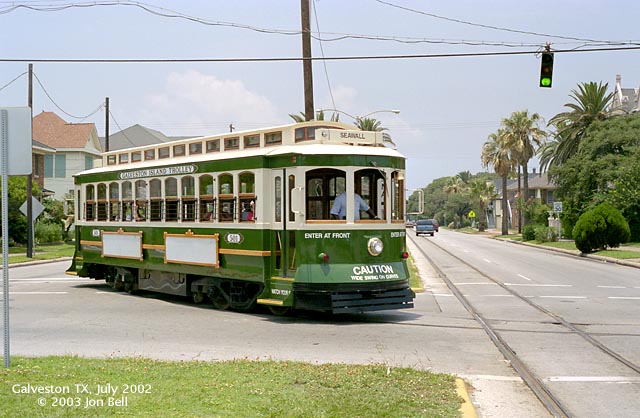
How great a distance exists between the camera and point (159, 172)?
17797mm

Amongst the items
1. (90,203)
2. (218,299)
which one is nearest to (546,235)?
(90,203)

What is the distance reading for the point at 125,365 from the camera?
9250 millimetres

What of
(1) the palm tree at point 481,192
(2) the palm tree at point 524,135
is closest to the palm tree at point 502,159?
(2) the palm tree at point 524,135

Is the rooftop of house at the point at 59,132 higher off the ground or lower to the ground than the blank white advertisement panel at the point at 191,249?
higher

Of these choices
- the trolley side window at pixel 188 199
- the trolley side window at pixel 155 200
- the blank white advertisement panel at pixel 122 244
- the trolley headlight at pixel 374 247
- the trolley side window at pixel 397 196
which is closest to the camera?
the trolley headlight at pixel 374 247

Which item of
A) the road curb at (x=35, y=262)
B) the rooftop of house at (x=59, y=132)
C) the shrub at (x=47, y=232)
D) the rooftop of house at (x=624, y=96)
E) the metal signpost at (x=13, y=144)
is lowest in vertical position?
the road curb at (x=35, y=262)

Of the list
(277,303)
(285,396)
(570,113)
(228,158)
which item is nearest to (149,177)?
(228,158)

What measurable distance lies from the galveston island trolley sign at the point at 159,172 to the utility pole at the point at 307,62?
554 cm

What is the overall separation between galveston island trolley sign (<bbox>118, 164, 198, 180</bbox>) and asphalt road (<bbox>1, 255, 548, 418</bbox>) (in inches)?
117

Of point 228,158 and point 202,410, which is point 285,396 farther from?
point 228,158

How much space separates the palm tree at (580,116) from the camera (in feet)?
187

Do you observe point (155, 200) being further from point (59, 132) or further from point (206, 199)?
point (59, 132)

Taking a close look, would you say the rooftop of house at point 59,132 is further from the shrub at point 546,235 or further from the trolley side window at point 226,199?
the trolley side window at point 226,199

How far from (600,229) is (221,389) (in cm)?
3512
